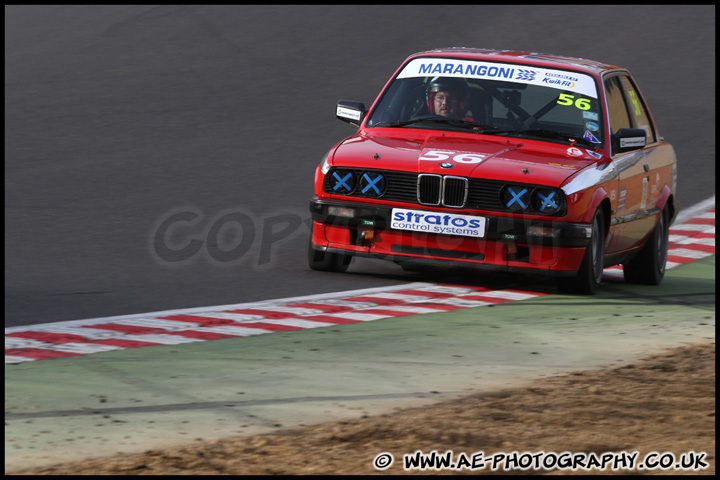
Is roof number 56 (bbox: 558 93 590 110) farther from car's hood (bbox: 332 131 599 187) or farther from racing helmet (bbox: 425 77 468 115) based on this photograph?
racing helmet (bbox: 425 77 468 115)

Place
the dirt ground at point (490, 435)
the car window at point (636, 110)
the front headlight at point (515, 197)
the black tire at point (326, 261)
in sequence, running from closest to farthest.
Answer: the dirt ground at point (490, 435), the front headlight at point (515, 197), the black tire at point (326, 261), the car window at point (636, 110)

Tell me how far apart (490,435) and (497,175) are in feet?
12.8

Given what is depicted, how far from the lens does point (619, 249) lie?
998 cm

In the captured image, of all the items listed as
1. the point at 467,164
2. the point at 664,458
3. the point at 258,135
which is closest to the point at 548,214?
the point at 467,164

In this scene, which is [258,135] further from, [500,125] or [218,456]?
[218,456]

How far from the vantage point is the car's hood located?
898 centimetres

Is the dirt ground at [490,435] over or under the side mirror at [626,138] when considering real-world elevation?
under

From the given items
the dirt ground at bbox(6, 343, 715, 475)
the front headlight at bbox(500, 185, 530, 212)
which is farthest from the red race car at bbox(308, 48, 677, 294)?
the dirt ground at bbox(6, 343, 715, 475)

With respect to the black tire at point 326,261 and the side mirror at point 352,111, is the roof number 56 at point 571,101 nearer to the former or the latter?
the side mirror at point 352,111

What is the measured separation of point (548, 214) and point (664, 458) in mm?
4113

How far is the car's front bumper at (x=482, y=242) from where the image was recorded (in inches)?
352

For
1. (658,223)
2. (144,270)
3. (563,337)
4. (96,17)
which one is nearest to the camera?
(563,337)

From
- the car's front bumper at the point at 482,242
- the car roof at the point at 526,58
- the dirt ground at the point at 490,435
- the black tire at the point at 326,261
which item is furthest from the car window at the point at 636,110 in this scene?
the dirt ground at the point at 490,435

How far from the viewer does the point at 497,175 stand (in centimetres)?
894
